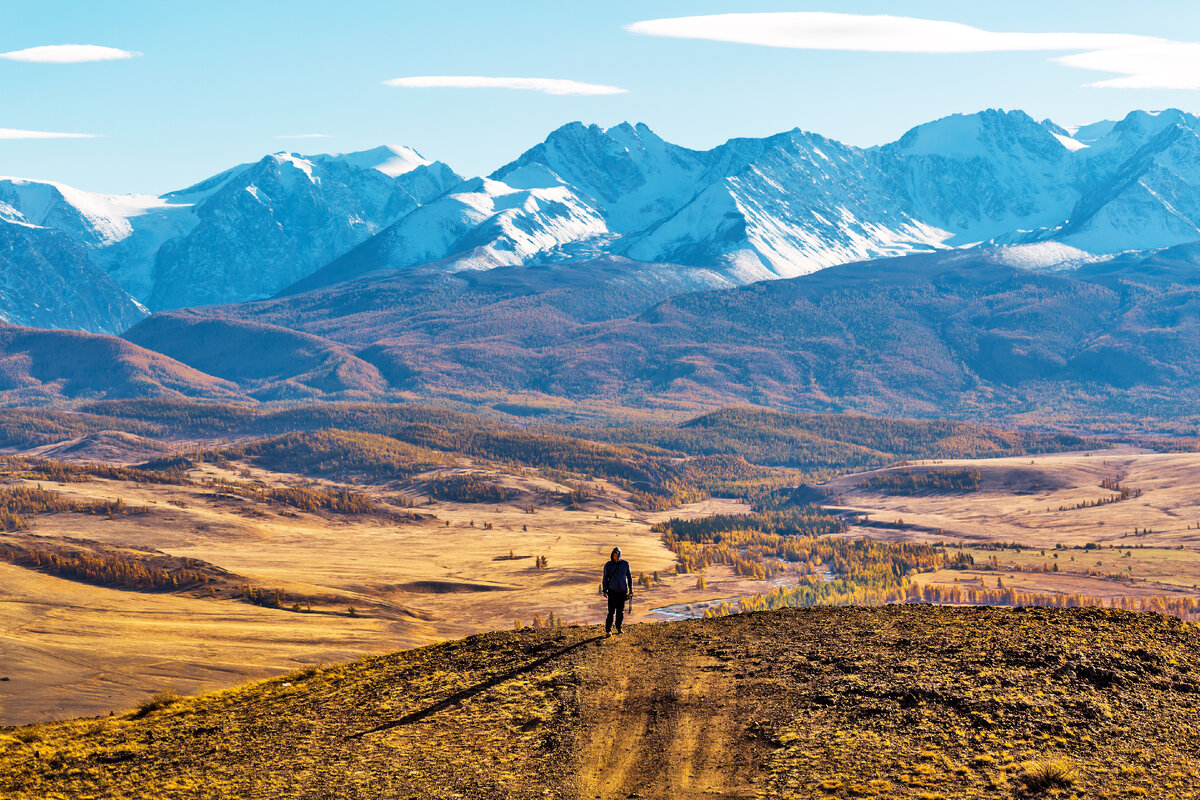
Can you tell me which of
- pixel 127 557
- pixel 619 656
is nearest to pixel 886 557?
pixel 127 557

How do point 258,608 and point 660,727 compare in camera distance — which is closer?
point 660,727

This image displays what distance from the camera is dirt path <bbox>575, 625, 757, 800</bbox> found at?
29750mm

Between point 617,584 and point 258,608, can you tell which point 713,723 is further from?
point 258,608

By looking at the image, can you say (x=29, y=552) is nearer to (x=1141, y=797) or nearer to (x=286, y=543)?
(x=286, y=543)

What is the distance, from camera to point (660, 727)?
33000 millimetres

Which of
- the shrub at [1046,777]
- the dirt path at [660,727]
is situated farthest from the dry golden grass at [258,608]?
the shrub at [1046,777]

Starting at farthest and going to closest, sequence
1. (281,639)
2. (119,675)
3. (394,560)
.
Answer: (394,560) < (281,639) < (119,675)

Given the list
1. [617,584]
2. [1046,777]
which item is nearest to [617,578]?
[617,584]

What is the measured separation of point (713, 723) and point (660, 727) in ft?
4.94

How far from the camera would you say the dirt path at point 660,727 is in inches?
1171

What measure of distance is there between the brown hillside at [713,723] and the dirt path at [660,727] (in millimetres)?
78

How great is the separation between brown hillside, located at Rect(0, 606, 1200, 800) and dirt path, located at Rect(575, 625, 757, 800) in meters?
0.08

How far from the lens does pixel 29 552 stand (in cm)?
13550

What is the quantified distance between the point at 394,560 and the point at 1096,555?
4152 inches
